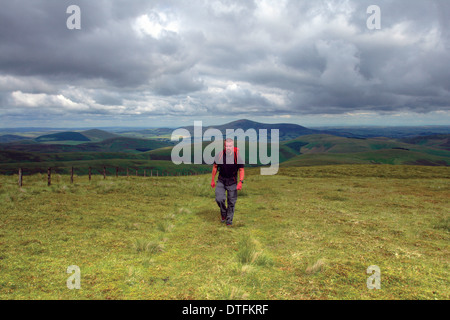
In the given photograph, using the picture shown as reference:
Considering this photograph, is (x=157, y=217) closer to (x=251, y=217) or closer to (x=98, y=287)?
(x=251, y=217)

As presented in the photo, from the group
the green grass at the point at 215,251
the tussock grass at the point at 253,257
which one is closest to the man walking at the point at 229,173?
the green grass at the point at 215,251

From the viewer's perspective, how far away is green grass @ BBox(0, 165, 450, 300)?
5234mm

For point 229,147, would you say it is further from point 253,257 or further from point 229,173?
point 253,257

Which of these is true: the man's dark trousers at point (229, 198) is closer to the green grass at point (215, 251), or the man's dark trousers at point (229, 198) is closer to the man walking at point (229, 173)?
the man walking at point (229, 173)

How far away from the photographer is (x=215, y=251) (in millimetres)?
7641

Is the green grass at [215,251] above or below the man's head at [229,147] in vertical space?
below

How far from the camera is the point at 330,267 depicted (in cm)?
624

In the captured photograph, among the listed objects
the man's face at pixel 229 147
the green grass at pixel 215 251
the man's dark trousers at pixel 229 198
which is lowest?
the green grass at pixel 215 251

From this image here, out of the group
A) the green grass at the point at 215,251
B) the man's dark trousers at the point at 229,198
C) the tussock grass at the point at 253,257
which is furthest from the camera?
the man's dark trousers at the point at 229,198

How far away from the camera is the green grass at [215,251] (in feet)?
17.2

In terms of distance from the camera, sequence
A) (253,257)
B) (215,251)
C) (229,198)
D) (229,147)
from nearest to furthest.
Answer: (253,257) < (215,251) < (229,147) < (229,198)

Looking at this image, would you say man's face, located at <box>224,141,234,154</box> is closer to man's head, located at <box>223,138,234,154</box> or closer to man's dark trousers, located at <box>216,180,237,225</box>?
man's head, located at <box>223,138,234,154</box>

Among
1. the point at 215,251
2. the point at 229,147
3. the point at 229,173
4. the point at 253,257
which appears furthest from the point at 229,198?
the point at 253,257
